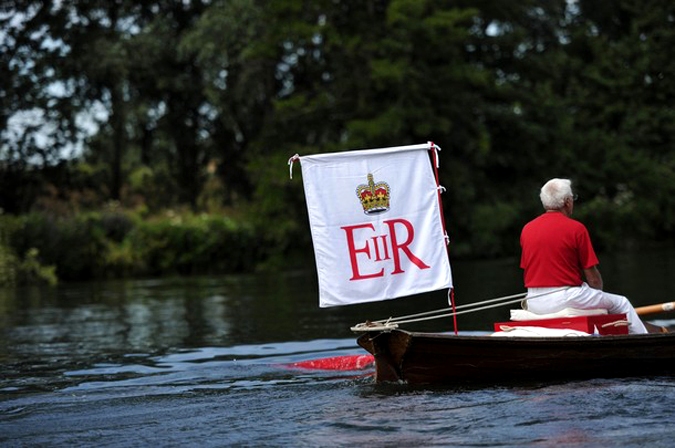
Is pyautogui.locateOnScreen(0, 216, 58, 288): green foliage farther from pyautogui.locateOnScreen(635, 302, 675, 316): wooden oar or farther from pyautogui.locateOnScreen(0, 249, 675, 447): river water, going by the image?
pyautogui.locateOnScreen(635, 302, 675, 316): wooden oar

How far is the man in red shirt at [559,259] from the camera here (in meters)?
10.4

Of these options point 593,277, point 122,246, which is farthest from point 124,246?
point 593,277

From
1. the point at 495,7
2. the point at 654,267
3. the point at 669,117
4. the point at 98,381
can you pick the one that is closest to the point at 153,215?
the point at 495,7

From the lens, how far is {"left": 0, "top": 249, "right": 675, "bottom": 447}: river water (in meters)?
8.60

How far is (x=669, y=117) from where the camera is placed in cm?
5028

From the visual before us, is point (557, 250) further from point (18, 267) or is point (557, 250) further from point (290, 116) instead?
point (290, 116)

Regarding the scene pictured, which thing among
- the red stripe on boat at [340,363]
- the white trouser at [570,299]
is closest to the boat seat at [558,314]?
the white trouser at [570,299]

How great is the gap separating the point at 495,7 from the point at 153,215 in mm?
16732

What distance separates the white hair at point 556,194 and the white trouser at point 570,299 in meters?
0.79

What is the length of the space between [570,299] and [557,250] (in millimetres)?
491

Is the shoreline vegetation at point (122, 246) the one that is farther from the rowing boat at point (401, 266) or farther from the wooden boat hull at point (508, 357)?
the wooden boat hull at point (508, 357)

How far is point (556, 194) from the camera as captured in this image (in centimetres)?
1048

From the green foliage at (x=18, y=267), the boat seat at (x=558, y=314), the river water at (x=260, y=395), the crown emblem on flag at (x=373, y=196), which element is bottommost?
the river water at (x=260, y=395)

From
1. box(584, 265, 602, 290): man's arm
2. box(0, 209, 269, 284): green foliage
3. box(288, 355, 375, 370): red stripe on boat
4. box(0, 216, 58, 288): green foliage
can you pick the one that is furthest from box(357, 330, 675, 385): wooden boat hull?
box(0, 209, 269, 284): green foliage
